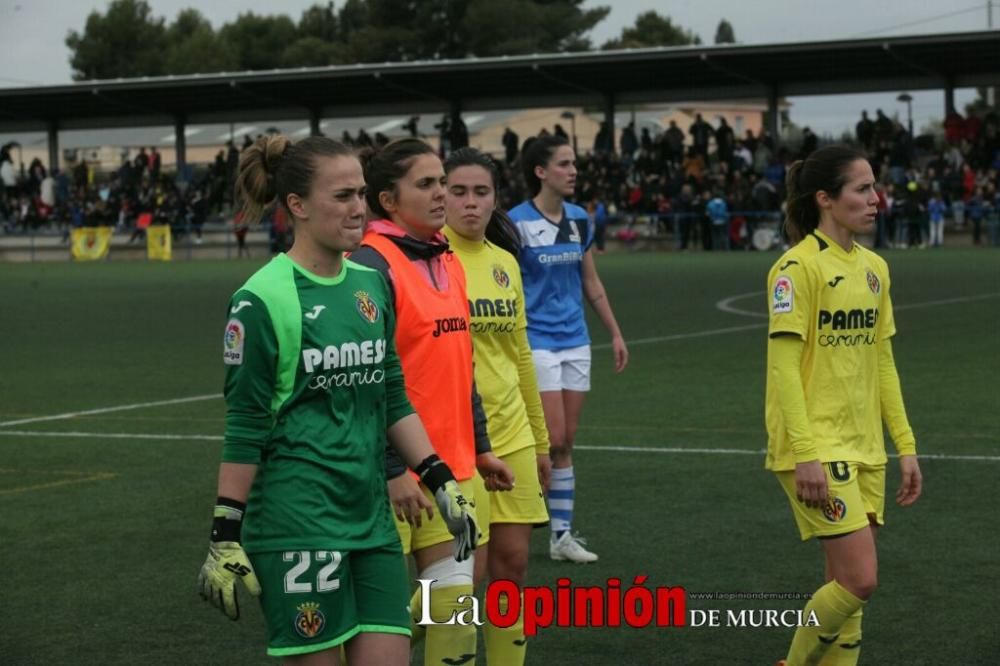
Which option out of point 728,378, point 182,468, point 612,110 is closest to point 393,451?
point 182,468

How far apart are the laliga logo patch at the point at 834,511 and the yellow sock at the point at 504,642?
1116mm

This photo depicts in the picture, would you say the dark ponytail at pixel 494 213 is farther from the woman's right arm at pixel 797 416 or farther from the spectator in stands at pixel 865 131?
the spectator in stands at pixel 865 131

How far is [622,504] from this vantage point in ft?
33.6

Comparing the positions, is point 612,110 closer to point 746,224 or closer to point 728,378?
point 746,224

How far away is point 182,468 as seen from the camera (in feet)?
38.9

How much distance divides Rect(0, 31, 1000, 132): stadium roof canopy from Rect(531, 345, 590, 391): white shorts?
122 ft

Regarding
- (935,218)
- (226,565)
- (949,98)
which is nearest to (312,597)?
(226,565)

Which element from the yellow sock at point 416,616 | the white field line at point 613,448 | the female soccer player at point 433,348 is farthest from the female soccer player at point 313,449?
the white field line at point 613,448

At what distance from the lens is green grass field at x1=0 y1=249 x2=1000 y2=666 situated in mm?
7223

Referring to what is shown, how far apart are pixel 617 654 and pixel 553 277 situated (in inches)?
110

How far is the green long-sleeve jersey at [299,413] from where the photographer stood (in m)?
4.50

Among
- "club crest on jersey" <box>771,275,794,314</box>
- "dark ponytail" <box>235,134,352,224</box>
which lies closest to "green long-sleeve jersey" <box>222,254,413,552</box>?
"dark ponytail" <box>235,134,352,224</box>

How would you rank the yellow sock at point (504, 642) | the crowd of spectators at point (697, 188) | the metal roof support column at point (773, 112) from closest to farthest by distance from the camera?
1. the yellow sock at point (504, 642)
2. the crowd of spectators at point (697, 188)
3. the metal roof support column at point (773, 112)

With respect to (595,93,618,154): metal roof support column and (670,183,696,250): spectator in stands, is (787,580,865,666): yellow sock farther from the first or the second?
(595,93,618,154): metal roof support column
